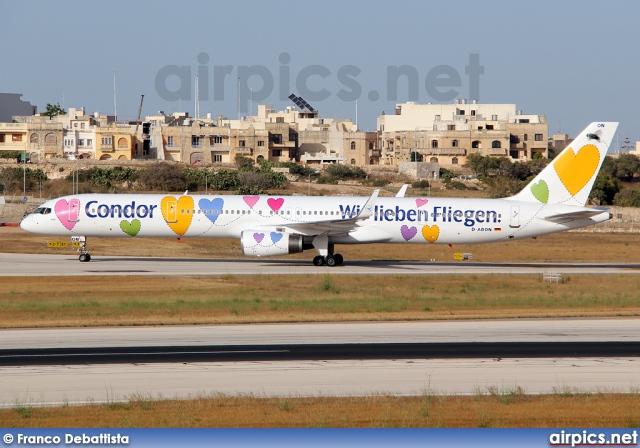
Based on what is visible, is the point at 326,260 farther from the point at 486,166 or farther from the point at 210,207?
the point at 486,166

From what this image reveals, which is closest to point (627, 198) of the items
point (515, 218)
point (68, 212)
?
point (515, 218)

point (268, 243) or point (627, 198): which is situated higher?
point (627, 198)

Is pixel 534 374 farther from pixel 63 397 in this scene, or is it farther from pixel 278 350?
pixel 63 397

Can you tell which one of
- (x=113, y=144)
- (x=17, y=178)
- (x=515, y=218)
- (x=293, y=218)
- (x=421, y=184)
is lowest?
(x=515, y=218)

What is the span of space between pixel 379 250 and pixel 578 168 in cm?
1693

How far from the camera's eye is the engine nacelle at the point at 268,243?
160 ft

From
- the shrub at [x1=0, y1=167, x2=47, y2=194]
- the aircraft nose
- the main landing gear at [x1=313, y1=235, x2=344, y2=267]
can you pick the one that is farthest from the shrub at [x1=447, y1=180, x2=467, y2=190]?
the aircraft nose

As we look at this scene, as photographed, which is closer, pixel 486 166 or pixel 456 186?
pixel 456 186

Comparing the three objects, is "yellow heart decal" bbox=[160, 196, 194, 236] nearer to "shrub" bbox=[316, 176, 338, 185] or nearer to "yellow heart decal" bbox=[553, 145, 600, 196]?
"yellow heart decal" bbox=[553, 145, 600, 196]

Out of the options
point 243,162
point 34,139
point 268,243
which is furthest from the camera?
point 34,139

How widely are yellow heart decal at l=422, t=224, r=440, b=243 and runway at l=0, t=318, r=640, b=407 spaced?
21225mm

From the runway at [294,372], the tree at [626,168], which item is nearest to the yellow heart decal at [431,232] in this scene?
the runway at [294,372]

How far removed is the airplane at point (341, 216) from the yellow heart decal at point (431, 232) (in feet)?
0.19

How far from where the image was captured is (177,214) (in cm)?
5031
